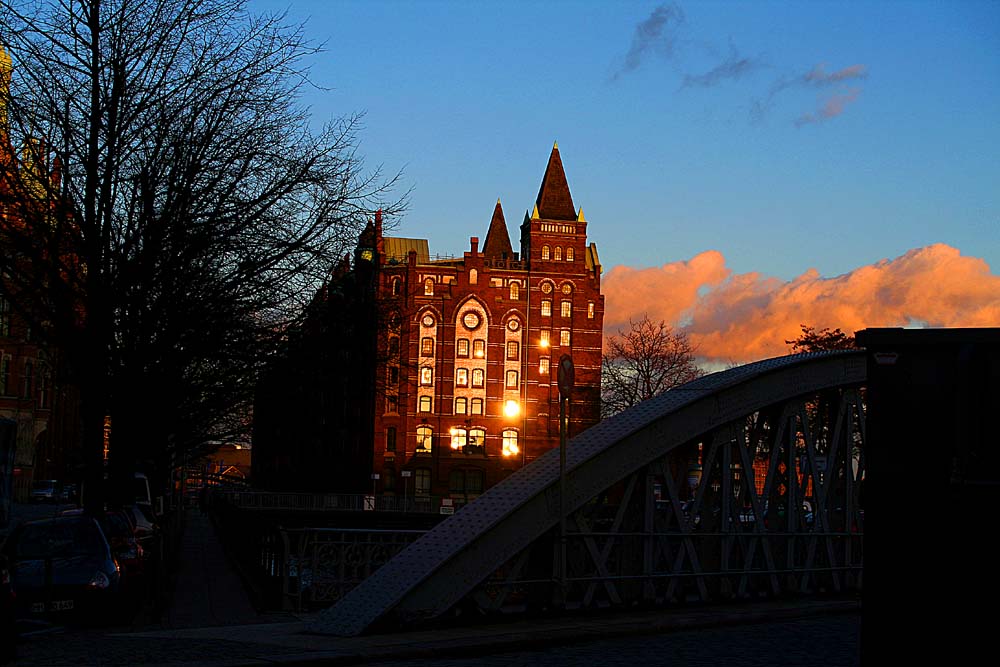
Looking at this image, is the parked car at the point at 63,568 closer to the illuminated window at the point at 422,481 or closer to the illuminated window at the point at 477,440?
the illuminated window at the point at 422,481

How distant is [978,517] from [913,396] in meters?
0.70

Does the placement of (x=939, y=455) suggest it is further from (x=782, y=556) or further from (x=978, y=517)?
(x=782, y=556)

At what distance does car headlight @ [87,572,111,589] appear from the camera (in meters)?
16.2

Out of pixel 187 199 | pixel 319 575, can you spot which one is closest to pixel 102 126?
pixel 187 199

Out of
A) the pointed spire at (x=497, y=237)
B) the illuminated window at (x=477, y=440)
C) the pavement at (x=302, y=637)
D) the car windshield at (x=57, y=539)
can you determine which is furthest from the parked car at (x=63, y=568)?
the pointed spire at (x=497, y=237)

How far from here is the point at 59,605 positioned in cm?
1594

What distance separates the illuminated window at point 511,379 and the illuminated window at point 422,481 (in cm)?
936

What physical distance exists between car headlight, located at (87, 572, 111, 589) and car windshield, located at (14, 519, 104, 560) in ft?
1.54

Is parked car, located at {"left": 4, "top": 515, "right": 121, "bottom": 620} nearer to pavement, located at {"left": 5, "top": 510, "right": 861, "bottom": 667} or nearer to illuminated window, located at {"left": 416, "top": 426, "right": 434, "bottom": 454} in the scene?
pavement, located at {"left": 5, "top": 510, "right": 861, "bottom": 667}

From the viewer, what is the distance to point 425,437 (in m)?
99.8

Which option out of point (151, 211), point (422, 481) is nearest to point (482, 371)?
point (422, 481)

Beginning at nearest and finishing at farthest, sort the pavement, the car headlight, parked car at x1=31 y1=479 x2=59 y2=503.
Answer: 1. the pavement
2. the car headlight
3. parked car at x1=31 y1=479 x2=59 y2=503

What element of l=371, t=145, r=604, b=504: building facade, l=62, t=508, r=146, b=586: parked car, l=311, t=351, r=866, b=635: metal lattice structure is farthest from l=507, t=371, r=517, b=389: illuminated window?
l=311, t=351, r=866, b=635: metal lattice structure

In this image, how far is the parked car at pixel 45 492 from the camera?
83938mm
